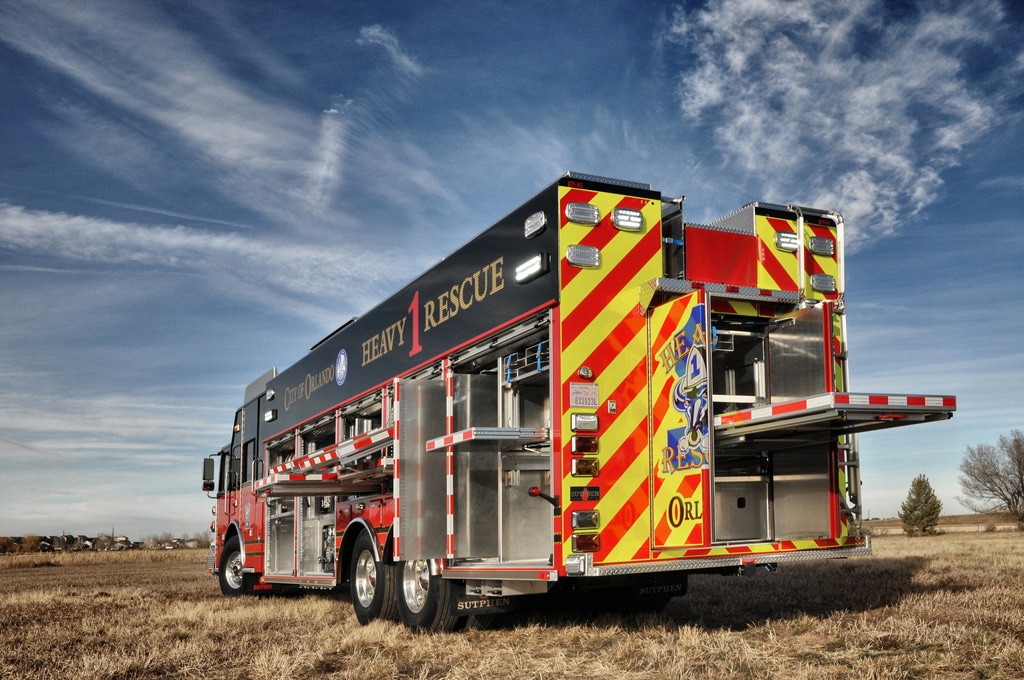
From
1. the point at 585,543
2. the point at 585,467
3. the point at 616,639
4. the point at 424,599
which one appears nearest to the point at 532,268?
the point at 585,467

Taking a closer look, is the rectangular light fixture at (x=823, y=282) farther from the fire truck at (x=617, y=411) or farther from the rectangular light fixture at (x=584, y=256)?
the rectangular light fixture at (x=584, y=256)

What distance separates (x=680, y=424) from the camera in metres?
6.61

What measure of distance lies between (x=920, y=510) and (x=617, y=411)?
139 ft

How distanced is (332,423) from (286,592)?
4223 millimetres

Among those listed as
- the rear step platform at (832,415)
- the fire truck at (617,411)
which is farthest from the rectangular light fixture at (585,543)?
the rear step platform at (832,415)

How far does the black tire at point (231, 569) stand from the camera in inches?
570

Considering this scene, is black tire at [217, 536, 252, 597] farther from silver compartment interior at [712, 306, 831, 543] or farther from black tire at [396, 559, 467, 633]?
silver compartment interior at [712, 306, 831, 543]

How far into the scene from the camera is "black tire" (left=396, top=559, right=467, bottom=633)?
25.8 ft

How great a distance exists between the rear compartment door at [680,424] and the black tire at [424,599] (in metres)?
2.17

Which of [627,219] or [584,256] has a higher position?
[627,219]

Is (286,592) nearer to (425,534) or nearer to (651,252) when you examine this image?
(425,534)

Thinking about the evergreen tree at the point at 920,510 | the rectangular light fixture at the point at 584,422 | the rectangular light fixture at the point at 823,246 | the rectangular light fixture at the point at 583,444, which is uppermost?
the rectangular light fixture at the point at 823,246

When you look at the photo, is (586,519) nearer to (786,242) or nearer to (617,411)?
(617,411)

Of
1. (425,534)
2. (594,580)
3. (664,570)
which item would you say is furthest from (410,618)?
(664,570)
